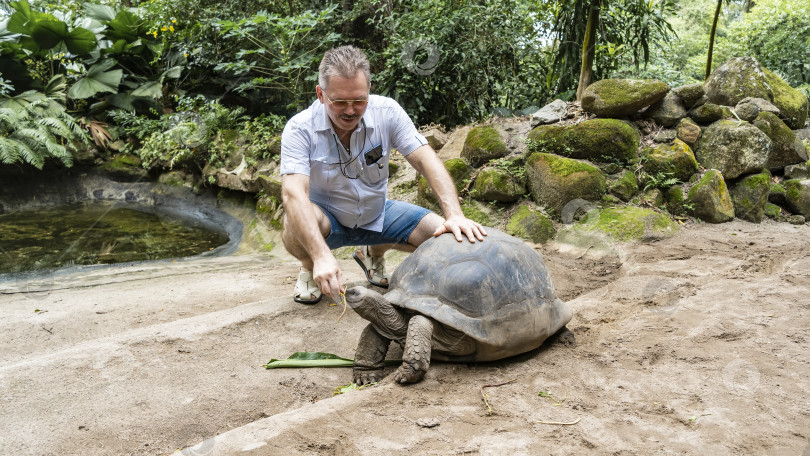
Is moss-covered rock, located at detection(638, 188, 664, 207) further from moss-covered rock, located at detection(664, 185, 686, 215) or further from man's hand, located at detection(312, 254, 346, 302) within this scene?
man's hand, located at detection(312, 254, 346, 302)

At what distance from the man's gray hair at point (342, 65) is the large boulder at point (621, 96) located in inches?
129

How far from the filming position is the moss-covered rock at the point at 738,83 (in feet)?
19.2

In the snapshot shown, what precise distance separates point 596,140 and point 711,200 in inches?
45.1

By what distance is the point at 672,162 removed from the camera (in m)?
5.20

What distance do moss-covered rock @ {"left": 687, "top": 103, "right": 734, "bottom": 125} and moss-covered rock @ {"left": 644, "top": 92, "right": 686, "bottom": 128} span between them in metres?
0.11

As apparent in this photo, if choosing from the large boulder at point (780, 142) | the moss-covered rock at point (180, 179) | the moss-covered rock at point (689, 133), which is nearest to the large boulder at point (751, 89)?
the large boulder at point (780, 142)

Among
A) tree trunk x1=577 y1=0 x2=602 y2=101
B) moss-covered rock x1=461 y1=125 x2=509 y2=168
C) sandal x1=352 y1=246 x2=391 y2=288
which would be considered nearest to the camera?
sandal x1=352 y1=246 x2=391 y2=288

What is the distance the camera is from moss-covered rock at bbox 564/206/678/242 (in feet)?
15.1

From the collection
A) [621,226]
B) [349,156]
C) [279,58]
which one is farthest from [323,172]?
[279,58]

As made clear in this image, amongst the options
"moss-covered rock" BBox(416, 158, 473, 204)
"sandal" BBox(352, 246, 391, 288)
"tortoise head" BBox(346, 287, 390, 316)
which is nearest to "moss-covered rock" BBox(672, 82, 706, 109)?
"moss-covered rock" BBox(416, 158, 473, 204)

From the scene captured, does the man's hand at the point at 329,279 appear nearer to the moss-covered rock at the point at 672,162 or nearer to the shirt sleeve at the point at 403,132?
the shirt sleeve at the point at 403,132

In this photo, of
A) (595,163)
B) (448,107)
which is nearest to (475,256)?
(595,163)

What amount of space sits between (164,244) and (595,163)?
4.99 meters

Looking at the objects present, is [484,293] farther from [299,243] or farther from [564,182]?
[564,182]
